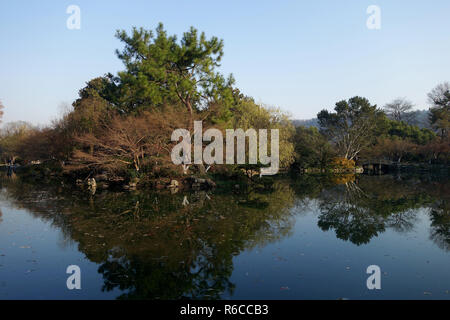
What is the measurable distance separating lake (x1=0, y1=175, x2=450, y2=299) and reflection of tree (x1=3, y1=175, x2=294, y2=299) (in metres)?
0.03

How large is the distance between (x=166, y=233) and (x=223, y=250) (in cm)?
225

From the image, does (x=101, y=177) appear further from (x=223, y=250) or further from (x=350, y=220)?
(x=350, y=220)

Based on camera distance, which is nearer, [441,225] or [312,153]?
[441,225]

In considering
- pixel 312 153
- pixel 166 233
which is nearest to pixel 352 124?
pixel 312 153

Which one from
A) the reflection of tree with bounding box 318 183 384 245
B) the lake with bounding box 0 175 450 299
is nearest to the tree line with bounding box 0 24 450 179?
the lake with bounding box 0 175 450 299

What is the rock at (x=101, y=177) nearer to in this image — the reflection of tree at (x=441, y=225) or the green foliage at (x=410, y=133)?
the reflection of tree at (x=441, y=225)

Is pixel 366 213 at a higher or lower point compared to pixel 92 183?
lower

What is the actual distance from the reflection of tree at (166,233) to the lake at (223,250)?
0.03 meters

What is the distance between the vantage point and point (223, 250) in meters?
7.36

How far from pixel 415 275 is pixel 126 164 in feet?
63.1

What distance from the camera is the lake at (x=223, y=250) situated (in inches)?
209

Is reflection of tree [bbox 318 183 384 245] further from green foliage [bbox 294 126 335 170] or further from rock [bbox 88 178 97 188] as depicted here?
green foliage [bbox 294 126 335 170]
